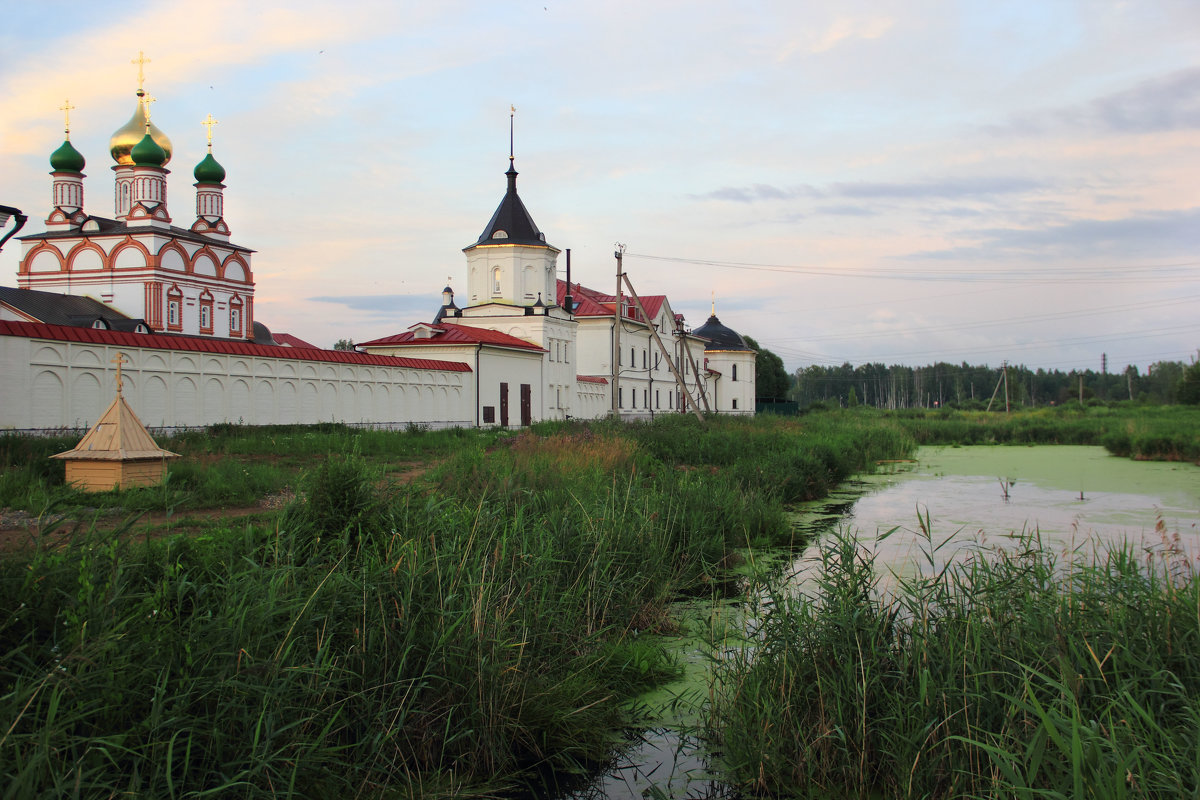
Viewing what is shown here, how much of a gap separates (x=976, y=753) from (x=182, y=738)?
3.22 metres

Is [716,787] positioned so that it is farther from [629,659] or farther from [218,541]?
[218,541]

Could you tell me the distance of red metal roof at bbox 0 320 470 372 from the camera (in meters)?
14.5

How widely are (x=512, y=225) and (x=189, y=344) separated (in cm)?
2202

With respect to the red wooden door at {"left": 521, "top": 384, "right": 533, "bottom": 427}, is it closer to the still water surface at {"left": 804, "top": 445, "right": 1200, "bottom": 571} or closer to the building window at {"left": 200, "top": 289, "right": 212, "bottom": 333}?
the still water surface at {"left": 804, "top": 445, "right": 1200, "bottom": 571}

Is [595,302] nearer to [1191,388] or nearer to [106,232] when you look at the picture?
[106,232]

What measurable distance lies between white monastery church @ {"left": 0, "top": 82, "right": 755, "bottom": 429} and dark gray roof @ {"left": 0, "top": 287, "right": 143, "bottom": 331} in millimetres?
127

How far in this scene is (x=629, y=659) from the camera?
5.57 m

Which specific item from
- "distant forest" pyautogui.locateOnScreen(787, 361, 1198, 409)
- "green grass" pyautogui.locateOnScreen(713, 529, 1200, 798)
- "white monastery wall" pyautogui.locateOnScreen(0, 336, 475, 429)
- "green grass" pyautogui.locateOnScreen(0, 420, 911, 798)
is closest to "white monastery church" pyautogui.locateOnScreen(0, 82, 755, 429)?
"white monastery wall" pyautogui.locateOnScreen(0, 336, 475, 429)

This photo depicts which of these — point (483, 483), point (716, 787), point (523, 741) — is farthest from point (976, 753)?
point (483, 483)

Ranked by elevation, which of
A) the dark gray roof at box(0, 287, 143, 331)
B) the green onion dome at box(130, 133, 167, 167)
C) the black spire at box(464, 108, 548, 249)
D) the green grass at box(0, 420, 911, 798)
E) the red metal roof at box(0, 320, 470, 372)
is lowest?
the green grass at box(0, 420, 911, 798)

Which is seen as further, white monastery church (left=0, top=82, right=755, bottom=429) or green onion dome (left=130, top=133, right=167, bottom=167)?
green onion dome (left=130, top=133, right=167, bottom=167)

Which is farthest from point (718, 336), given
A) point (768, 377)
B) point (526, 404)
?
point (526, 404)

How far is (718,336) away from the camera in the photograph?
62250 millimetres

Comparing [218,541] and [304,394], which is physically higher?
[304,394]
